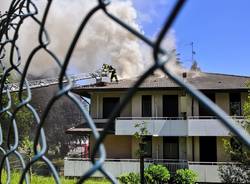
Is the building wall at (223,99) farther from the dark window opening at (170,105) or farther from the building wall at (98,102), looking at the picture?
the building wall at (98,102)

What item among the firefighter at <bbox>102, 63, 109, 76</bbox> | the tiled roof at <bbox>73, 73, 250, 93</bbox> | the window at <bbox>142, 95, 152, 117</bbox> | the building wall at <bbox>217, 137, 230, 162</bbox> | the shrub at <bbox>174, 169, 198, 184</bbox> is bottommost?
the shrub at <bbox>174, 169, 198, 184</bbox>

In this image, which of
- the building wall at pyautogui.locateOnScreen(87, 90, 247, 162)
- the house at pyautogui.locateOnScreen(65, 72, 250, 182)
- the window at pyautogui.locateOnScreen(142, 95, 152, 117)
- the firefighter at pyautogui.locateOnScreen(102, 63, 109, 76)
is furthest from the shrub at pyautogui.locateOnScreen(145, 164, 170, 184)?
the firefighter at pyautogui.locateOnScreen(102, 63, 109, 76)

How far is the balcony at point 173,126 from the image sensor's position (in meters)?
17.8

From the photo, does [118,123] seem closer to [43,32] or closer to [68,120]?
[43,32]

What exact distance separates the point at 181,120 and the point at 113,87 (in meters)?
3.16

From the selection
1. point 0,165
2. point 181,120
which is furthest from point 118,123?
point 0,165

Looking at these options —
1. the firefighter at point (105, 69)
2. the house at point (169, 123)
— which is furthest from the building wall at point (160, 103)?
the firefighter at point (105, 69)

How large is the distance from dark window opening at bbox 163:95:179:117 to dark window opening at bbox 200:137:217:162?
1.64m

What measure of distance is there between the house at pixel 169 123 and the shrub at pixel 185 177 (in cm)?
100

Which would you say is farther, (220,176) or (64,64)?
(220,176)

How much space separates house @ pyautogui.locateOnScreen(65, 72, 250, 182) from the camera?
17.7m

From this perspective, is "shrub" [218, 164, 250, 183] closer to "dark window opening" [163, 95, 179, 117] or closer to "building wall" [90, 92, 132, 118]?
"dark window opening" [163, 95, 179, 117]

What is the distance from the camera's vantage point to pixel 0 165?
0.98m

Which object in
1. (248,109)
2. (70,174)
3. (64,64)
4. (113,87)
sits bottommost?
(70,174)
